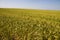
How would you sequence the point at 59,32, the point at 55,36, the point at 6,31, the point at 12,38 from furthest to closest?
the point at 6,31
the point at 12,38
the point at 59,32
the point at 55,36

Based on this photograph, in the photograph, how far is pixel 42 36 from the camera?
4.00 meters

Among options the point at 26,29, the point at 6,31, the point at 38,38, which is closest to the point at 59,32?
the point at 38,38

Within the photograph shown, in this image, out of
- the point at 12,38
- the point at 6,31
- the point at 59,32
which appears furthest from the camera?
the point at 6,31

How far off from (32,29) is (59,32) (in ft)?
3.02

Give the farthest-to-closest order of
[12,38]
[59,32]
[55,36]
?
[12,38], [59,32], [55,36]

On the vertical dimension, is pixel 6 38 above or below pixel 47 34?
below

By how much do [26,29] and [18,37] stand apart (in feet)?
1.49

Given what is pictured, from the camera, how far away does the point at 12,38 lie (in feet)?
Answer: 14.8

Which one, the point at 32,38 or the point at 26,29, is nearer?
the point at 32,38

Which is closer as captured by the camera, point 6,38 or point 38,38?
point 38,38

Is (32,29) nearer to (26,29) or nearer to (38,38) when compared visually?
(26,29)

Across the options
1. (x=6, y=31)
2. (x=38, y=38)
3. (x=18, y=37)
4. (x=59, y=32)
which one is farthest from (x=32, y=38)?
(x=6, y=31)

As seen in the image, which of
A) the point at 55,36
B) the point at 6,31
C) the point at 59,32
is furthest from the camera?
the point at 6,31

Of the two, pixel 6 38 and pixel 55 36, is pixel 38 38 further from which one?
pixel 6 38
